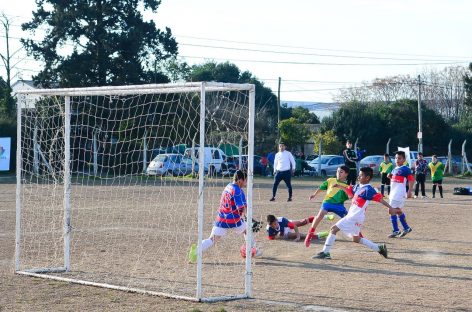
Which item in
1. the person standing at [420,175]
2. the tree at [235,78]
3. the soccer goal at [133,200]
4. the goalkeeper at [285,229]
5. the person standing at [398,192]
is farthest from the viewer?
the tree at [235,78]

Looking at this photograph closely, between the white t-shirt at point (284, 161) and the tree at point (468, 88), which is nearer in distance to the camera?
the white t-shirt at point (284, 161)

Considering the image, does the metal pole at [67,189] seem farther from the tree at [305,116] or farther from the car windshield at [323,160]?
the tree at [305,116]

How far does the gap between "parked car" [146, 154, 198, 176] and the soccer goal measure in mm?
48

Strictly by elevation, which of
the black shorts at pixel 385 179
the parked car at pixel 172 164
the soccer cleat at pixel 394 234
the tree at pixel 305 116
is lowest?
the soccer cleat at pixel 394 234

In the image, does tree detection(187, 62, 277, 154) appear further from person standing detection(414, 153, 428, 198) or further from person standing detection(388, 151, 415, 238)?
person standing detection(388, 151, 415, 238)

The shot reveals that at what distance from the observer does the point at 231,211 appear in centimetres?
1156

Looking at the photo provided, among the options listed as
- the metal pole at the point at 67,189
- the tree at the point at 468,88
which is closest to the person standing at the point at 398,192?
the metal pole at the point at 67,189

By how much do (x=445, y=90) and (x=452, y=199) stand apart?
51439 mm

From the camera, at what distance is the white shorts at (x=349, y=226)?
12.7 meters

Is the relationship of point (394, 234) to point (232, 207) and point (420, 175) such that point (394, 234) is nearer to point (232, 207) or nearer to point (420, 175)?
point (232, 207)

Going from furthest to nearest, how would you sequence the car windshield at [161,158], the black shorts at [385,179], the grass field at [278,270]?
1. the black shorts at [385,179]
2. the car windshield at [161,158]
3. the grass field at [278,270]

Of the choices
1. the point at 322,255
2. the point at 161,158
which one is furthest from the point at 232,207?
the point at 161,158

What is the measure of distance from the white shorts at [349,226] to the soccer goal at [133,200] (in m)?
1.76

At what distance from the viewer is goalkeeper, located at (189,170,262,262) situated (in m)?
11.4
